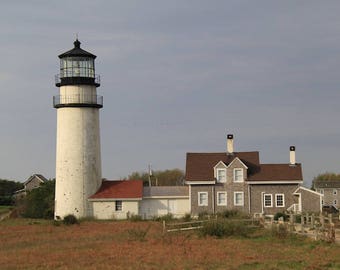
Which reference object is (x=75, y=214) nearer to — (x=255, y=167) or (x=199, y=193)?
(x=199, y=193)

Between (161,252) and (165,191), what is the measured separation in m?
27.8

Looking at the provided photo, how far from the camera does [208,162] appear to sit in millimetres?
51375

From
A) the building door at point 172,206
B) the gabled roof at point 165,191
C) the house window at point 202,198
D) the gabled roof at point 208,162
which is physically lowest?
the building door at point 172,206

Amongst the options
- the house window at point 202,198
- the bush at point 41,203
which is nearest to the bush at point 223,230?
the house window at point 202,198

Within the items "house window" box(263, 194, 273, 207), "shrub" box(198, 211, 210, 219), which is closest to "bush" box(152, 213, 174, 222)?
"shrub" box(198, 211, 210, 219)

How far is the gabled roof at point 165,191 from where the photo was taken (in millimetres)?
50312

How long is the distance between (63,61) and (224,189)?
48.7 feet

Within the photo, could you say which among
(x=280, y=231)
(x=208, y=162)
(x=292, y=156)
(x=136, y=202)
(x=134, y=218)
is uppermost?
(x=292, y=156)

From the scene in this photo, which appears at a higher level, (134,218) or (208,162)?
(208,162)

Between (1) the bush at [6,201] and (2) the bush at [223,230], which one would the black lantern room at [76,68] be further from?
(1) the bush at [6,201]

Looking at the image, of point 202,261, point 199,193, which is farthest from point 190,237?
point 199,193

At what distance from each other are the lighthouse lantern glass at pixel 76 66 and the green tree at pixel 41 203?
33.8ft

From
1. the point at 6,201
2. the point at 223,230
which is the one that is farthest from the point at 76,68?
the point at 6,201

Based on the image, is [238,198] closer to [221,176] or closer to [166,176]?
[221,176]
